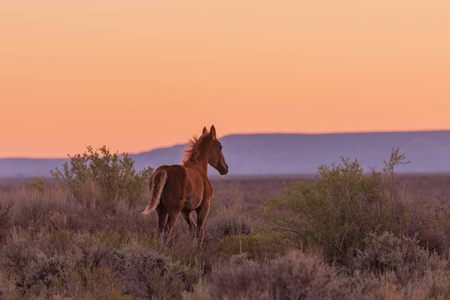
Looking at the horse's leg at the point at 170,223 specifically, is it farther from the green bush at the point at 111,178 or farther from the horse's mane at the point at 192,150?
the green bush at the point at 111,178

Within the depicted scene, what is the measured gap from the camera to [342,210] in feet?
35.7

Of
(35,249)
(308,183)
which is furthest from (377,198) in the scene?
(35,249)

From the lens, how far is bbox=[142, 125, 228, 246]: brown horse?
38.2ft

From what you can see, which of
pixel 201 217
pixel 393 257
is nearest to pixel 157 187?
pixel 201 217

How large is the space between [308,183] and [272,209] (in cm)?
85

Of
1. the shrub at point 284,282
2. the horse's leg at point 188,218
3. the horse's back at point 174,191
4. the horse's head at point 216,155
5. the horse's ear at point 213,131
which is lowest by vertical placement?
the shrub at point 284,282

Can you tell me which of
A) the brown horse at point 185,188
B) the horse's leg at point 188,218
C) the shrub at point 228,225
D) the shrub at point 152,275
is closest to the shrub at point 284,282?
the shrub at point 152,275

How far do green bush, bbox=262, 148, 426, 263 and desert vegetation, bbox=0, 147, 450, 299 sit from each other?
0.02 meters

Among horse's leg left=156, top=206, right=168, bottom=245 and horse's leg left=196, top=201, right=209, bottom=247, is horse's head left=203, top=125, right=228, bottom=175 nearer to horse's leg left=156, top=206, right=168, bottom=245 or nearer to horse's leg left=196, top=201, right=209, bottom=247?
horse's leg left=196, top=201, right=209, bottom=247

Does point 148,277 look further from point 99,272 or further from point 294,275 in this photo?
point 294,275

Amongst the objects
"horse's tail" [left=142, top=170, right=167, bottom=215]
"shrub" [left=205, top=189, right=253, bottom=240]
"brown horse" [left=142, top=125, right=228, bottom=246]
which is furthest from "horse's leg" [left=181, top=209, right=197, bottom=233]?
"shrub" [left=205, top=189, right=253, bottom=240]

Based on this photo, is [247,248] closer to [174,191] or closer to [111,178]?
[174,191]

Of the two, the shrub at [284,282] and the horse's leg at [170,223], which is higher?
the horse's leg at [170,223]

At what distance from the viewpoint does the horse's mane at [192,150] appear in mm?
13245
